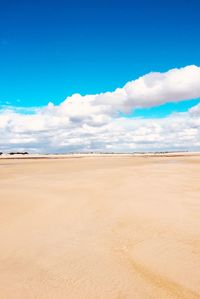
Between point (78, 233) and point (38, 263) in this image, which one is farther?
point (78, 233)

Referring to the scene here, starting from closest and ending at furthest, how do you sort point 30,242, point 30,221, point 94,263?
point 94,263 < point 30,242 < point 30,221

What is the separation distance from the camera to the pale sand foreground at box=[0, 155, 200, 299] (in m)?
5.82

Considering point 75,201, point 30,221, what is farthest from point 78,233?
point 75,201

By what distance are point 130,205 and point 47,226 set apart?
11.4 ft

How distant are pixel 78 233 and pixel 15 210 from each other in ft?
12.2

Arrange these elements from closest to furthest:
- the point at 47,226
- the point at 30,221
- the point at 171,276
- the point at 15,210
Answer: the point at 171,276 < the point at 47,226 < the point at 30,221 < the point at 15,210

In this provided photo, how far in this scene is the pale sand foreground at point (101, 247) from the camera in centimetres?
582

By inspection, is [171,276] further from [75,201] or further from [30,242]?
[75,201]

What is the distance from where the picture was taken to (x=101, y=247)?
7.94m

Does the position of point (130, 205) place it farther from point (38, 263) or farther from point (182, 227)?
point (38, 263)

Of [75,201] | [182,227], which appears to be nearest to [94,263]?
[182,227]

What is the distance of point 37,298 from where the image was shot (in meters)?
5.51

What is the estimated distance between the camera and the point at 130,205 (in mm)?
12461

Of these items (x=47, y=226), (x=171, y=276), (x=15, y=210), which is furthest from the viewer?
(x=15, y=210)
